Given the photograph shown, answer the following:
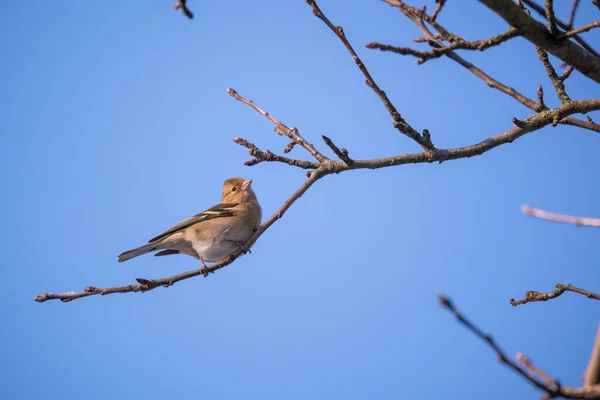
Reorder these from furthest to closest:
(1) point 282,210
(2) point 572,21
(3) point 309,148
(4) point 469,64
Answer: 1. (3) point 309,148
2. (1) point 282,210
3. (4) point 469,64
4. (2) point 572,21

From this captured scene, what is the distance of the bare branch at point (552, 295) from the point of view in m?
4.17

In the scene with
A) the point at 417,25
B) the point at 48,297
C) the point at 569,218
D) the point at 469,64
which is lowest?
the point at 48,297

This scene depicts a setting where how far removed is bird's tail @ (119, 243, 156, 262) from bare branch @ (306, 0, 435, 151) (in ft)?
16.2

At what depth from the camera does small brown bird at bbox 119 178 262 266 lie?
823 centimetres

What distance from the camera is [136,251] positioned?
815cm

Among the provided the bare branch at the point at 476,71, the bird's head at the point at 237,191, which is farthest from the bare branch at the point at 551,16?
the bird's head at the point at 237,191

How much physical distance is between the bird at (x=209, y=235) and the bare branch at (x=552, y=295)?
445 cm

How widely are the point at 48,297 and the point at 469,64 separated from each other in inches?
162

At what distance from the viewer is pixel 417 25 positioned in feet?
12.8

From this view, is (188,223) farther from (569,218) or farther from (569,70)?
(569,218)

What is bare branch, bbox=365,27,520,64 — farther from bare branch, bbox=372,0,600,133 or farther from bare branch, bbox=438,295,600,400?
bare branch, bbox=438,295,600,400

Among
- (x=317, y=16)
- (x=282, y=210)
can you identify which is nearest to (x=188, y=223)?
(x=282, y=210)

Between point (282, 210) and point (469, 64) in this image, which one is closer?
point (469, 64)

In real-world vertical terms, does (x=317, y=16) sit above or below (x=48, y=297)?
above
